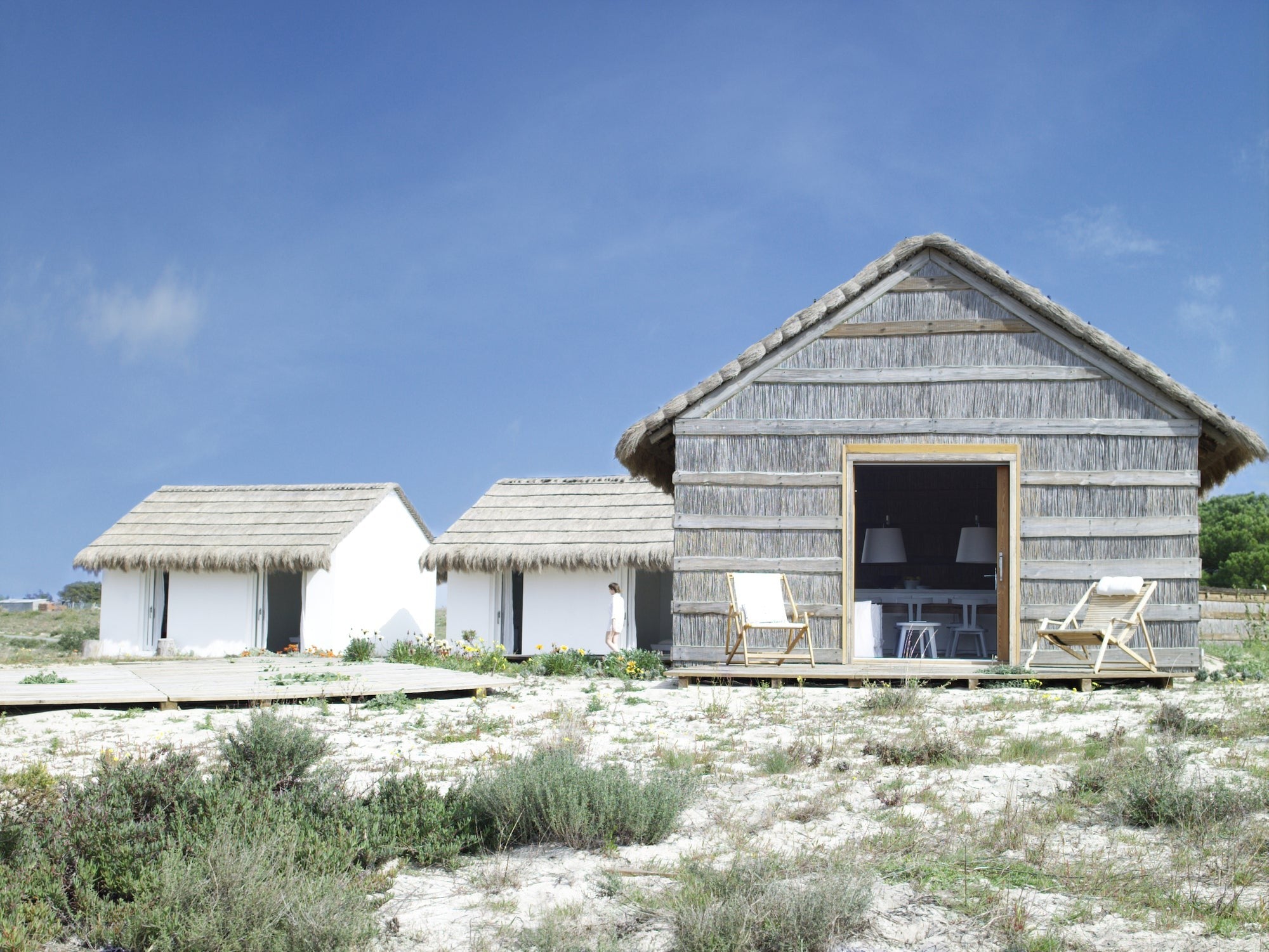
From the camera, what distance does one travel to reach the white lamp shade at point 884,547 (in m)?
14.8

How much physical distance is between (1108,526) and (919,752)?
16.9 feet

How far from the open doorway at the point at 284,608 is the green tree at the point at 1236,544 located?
21.9m

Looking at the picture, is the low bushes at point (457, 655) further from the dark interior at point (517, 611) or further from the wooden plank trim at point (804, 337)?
the wooden plank trim at point (804, 337)

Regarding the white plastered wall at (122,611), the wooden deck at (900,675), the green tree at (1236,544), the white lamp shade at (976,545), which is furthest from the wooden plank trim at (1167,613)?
the green tree at (1236,544)

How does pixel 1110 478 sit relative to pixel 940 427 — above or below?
below

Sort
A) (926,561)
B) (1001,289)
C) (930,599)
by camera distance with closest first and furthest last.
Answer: (1001,289), (930,599), (926,561)

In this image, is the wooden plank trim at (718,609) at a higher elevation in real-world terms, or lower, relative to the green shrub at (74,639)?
higher

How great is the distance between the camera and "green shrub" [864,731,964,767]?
5.62m

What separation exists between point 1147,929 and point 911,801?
148 cm

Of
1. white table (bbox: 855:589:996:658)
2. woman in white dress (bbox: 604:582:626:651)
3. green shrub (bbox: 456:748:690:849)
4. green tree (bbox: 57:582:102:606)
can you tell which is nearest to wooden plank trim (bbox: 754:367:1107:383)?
white table (bbox: 855:589:996:658)

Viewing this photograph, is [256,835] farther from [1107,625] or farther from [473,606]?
[473,606]

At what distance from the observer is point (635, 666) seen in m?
11.3

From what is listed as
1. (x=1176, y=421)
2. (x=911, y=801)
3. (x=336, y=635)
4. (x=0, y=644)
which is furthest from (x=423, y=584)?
(x=911, y=801)

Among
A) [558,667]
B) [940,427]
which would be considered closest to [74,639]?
[558,667]
